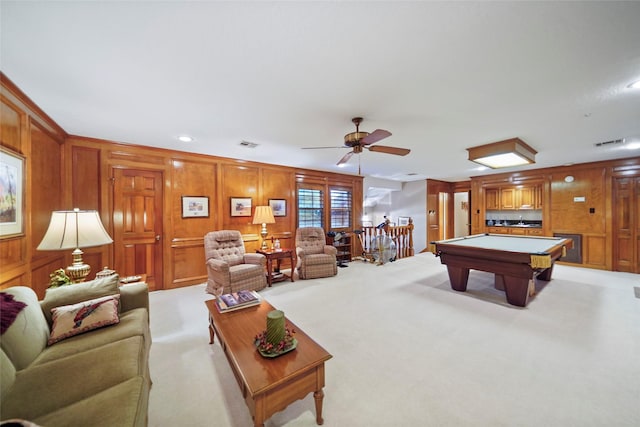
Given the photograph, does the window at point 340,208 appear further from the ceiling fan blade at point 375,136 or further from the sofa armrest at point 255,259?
the ceiling fan blade at point 375,136

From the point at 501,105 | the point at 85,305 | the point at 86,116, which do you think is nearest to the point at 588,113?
the point at 501,105

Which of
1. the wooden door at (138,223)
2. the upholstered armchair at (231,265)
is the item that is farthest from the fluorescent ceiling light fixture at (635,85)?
the wooden door at (138,223)

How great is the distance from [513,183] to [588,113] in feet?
14.3

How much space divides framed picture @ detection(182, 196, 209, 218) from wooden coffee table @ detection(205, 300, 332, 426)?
2.98 m

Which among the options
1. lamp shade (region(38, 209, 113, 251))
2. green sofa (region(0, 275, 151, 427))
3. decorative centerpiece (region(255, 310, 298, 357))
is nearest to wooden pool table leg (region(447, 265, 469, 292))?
decorative centerpiece (region(255, 310, 298, 357))

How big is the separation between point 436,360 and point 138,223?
4.45m

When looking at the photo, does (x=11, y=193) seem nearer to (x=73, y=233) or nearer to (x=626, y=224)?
(x=73, y=233)

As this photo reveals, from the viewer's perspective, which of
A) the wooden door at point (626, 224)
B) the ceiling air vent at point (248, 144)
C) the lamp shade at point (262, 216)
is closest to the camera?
the ceiling air vent at point (248, 144)

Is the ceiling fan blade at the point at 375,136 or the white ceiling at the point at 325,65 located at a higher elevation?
the white ceiling at the point at 325,65

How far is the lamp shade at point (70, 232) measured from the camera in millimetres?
1997

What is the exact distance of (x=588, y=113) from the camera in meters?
2.59

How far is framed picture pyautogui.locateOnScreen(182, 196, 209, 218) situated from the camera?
164 inches

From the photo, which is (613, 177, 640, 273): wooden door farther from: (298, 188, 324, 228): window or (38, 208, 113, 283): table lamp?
(38, 208, 113, 283): table lamp

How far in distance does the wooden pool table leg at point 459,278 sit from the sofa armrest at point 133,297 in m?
4.10
